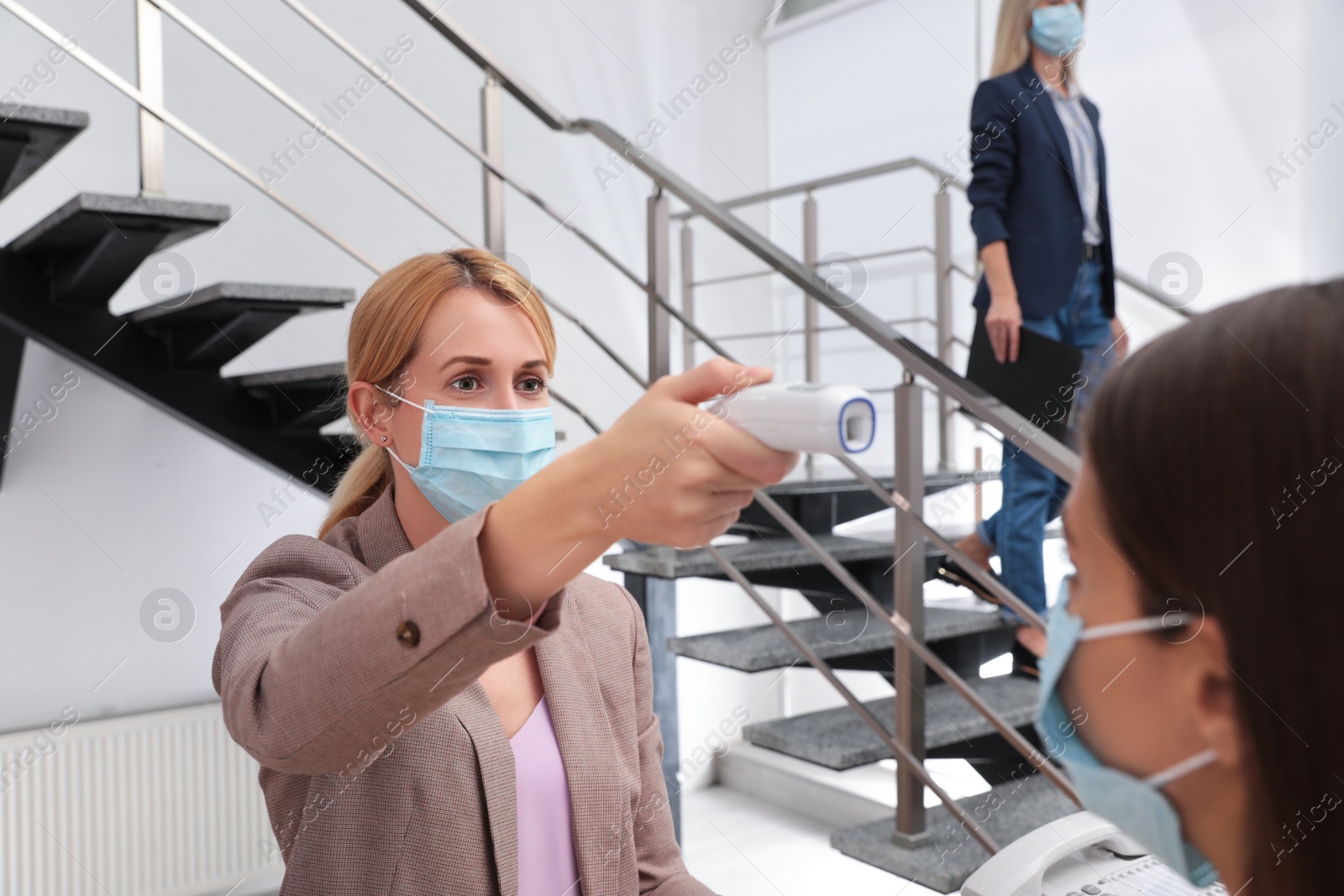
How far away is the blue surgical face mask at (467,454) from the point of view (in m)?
1.03

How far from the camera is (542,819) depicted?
92cm

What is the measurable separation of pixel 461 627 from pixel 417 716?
0.10 m

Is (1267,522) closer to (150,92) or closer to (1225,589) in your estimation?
(1225,589)

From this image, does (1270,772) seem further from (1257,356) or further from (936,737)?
(936,737)

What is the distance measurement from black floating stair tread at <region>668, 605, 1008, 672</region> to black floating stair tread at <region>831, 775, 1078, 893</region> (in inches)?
11.5

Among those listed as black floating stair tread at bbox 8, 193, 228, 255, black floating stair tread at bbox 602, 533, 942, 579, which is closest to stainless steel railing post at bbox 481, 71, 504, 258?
black floating stair tread at bbox 8, 193, 228, 255

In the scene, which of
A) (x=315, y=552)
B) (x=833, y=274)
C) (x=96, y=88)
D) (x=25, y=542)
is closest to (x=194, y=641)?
(x=25, y=542)

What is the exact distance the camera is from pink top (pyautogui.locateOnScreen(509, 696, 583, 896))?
2.99 ft

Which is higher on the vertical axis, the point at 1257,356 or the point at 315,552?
the point at 1257,356

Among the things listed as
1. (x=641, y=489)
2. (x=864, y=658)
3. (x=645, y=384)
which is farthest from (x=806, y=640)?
(x=641, y=489)

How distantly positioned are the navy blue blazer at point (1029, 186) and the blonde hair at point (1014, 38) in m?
0.08

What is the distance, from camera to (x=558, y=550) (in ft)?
1.74

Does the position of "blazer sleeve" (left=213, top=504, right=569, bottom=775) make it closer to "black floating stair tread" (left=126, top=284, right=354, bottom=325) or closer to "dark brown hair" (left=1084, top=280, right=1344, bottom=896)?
"dark brown hair" (left=1084, top=280, right=1344, bottom=896)

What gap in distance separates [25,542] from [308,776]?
1947 mm
